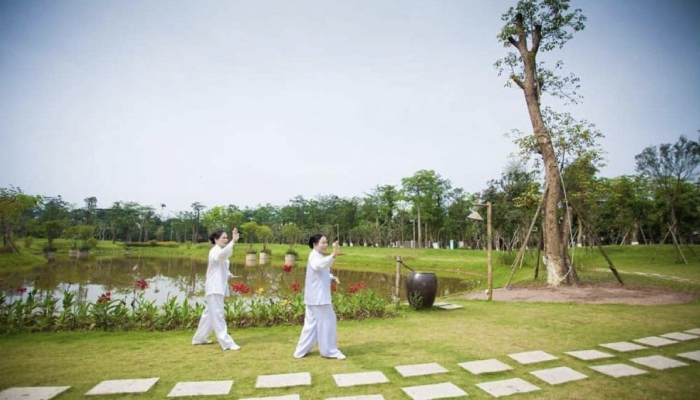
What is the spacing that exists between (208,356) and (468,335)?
432 cm

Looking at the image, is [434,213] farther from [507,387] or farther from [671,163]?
[507,387]

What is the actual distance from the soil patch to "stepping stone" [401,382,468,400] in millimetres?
8046

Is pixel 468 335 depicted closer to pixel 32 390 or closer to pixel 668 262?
pixel 32 390

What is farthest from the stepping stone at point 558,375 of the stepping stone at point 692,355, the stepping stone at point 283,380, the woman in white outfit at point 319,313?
the stepping stone at point 283,380

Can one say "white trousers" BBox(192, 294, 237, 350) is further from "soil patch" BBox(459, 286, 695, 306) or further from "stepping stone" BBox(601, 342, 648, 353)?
"soil patch" BBox(459, 286, 695, 306)

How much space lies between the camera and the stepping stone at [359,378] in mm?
4219

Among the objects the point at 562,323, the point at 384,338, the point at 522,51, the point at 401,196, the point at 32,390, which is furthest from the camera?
the point at 401,196

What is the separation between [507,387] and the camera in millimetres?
4125

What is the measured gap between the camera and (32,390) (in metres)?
3.88

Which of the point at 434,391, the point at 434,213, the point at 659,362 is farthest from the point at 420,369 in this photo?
the point at 434,213

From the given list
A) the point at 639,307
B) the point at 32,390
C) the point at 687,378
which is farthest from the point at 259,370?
the point at 639,307

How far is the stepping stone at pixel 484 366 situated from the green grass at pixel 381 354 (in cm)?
10

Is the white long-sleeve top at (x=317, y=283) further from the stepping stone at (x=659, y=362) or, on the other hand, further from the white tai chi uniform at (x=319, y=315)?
the stepping stone at (x=659, y=362)

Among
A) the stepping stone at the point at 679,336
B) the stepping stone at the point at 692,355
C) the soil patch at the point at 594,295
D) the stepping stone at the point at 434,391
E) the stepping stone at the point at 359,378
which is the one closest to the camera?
the stepping stone at the point at 434,391
